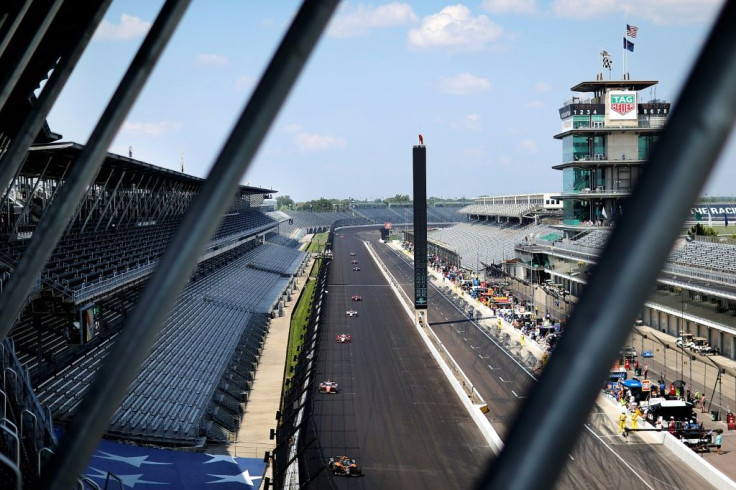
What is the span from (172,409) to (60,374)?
2.99 m

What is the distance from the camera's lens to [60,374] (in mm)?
18406

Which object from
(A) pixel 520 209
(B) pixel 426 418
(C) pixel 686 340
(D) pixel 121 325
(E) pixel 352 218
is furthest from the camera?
(E) pixel 352 218

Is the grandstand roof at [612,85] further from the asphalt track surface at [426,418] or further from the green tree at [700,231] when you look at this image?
the asphalt track surface at [426,418]

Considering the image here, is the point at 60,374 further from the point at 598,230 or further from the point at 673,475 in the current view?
the point at 598,230

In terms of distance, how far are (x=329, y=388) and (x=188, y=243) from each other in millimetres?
22071

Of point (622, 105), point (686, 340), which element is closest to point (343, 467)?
point (686, 340)

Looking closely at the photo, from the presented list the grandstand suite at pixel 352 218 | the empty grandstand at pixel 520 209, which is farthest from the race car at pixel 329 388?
the grandstand suite at pixel 352 218

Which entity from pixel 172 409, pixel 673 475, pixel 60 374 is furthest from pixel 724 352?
pixel 60 374

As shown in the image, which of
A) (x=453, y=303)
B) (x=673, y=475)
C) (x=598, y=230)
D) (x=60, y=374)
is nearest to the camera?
(x=673, y=475)

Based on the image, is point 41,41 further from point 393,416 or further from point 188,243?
point 393,416

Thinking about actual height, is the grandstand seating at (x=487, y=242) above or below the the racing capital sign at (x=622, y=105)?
below

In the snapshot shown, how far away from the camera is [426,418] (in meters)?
21.1

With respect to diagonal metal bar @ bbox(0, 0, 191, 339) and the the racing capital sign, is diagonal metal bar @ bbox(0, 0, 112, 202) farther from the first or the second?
the the racing capital sign

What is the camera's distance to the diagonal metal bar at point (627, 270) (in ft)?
3.14
